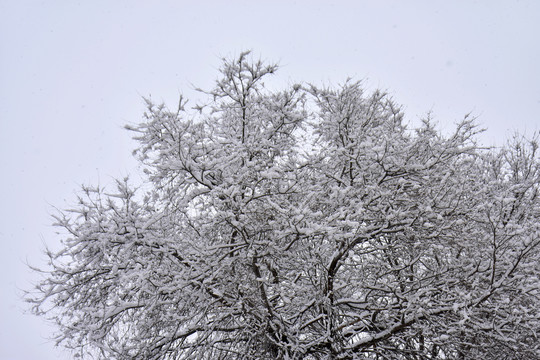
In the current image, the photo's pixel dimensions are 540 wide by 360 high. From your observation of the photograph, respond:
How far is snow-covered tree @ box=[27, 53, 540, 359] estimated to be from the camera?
5.54 m

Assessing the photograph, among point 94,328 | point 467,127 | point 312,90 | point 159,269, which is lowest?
point 94,328

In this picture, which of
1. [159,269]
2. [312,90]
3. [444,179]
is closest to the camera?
[159,269]

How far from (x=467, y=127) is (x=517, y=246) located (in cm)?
227

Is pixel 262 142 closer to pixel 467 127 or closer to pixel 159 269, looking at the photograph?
pixel 159 269

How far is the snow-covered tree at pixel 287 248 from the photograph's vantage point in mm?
5535

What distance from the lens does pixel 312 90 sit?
7.97 metres

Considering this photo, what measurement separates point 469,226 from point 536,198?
10.2 ft

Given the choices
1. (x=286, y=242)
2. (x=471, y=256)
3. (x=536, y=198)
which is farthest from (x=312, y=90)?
(x=536, y=198)

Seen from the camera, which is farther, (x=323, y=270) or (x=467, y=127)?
(x=467, y=127)

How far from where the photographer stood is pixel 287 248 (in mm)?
5660

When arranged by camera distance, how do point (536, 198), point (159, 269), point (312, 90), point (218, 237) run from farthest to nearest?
1. point (536, 198)
2. point (312, 90)
3. point (218, 237)
4. point (159, 269)

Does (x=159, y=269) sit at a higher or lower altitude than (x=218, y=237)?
lower

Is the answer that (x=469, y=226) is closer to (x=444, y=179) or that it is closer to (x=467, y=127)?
(x=444, y=179)

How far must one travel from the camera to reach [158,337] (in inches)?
252
